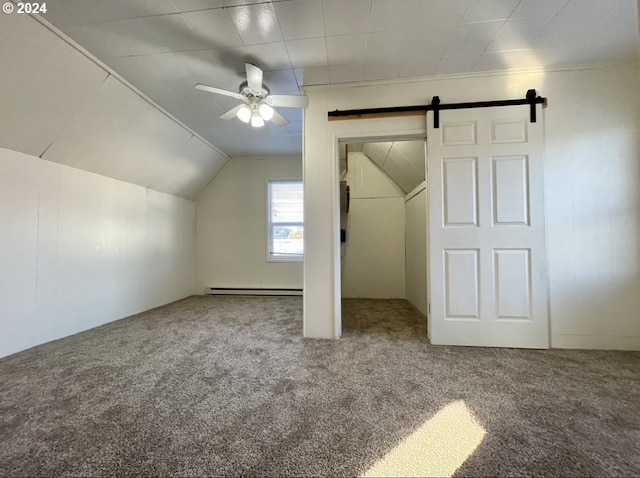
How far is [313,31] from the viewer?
1829 mm

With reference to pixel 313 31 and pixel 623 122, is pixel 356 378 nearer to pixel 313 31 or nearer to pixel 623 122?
pixel 313 31

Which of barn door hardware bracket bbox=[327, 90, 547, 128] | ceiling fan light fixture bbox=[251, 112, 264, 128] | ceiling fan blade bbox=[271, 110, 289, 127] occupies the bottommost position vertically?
ceiling fan light fixture bbox=[251, 112, 264, 128]

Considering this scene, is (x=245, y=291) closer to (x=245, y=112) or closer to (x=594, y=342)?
(x=245, y=112)

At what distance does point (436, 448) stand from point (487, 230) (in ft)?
5.84

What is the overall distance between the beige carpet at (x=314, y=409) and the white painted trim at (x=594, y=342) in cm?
10

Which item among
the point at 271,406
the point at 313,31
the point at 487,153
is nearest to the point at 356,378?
the point at 271,406

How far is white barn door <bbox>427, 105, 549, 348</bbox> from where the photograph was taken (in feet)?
7.22

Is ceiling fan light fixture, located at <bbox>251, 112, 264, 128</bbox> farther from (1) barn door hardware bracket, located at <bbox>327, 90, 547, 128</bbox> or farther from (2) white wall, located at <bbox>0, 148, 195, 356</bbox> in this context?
(2) white wall, located at <bbox>0, 148, 195, 356</bbox>

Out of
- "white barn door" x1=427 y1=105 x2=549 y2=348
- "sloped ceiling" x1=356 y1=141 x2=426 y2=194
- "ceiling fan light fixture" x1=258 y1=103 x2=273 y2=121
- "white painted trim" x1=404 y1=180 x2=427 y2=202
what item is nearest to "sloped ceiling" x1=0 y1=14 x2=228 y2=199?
"ceiling fan light fixture" x1=258 y1=103 x2=273 y2=121

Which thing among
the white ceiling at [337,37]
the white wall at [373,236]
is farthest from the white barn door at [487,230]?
the white wall at [373,236]

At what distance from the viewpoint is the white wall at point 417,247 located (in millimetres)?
3283

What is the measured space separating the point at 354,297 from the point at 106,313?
341 cm

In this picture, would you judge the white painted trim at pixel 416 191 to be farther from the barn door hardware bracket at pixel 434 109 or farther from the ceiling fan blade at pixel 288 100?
the ceiling fan blade at pixel 288 100

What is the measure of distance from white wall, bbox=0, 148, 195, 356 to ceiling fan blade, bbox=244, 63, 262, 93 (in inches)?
85.4
